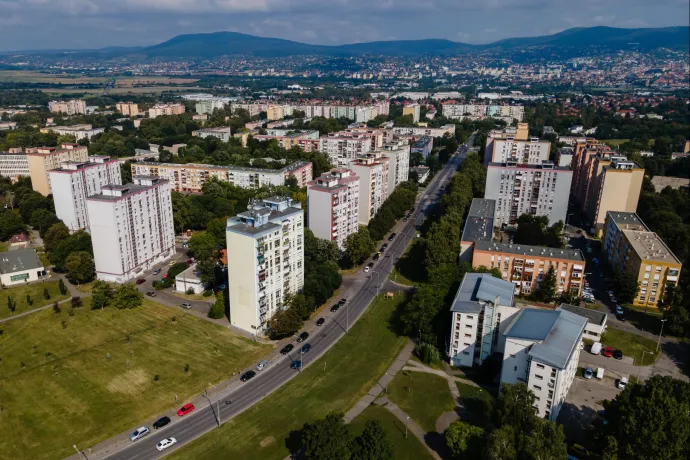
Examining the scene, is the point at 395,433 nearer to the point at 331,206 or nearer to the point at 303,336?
the point at 303,336

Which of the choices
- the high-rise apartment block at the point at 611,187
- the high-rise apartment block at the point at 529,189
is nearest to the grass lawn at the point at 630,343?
the high-rise apartment block at the point at 611,187

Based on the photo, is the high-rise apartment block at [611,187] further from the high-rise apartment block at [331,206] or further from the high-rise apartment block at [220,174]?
the high-rise apartment block at [220,174]

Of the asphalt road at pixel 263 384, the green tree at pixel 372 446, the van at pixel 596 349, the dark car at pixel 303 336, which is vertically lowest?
the asphalt road at pixel 263 384

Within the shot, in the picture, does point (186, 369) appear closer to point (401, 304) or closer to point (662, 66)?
point (401, 304)

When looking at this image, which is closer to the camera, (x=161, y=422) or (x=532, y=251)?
(x=161, y=422)

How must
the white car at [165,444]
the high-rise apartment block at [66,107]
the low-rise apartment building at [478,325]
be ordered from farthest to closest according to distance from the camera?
the high-rise apartment block at [66,107], the low-rise apartment building at [478,325], the white car at [165,444]

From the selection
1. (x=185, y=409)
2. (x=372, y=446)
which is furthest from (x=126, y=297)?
(x=372, y=446)
